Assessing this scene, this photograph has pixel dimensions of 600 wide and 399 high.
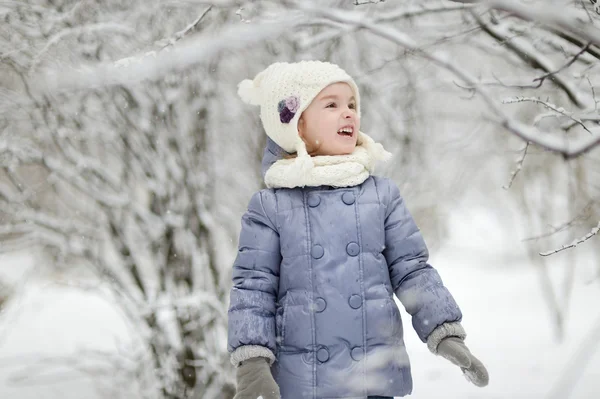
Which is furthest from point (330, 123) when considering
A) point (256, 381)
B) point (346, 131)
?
point (256, 381)

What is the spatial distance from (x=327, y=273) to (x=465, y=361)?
514mm

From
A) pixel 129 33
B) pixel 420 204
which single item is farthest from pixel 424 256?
pixel 420 204

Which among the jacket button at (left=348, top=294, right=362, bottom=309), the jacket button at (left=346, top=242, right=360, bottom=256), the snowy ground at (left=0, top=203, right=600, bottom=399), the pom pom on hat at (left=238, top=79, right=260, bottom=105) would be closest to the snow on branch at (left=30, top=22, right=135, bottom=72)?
the pom pom on hat at (left=238, top=79, right=260, bottom=105)

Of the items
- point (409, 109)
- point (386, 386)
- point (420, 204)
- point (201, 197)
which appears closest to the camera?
point (386, 386)

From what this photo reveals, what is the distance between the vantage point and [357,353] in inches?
75.5

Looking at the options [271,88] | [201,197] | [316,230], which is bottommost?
[316,230]

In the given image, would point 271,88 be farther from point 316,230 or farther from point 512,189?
point 512,189

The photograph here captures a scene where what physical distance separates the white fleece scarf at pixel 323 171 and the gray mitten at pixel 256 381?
610 mm

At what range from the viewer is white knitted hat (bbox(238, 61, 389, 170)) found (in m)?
2.11

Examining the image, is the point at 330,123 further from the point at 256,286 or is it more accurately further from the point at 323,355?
the point at 323,355

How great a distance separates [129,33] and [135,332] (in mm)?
1967

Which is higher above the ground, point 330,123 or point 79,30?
point 79,30

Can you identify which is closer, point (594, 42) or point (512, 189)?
point (594, 42)

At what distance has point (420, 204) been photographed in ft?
18.6
